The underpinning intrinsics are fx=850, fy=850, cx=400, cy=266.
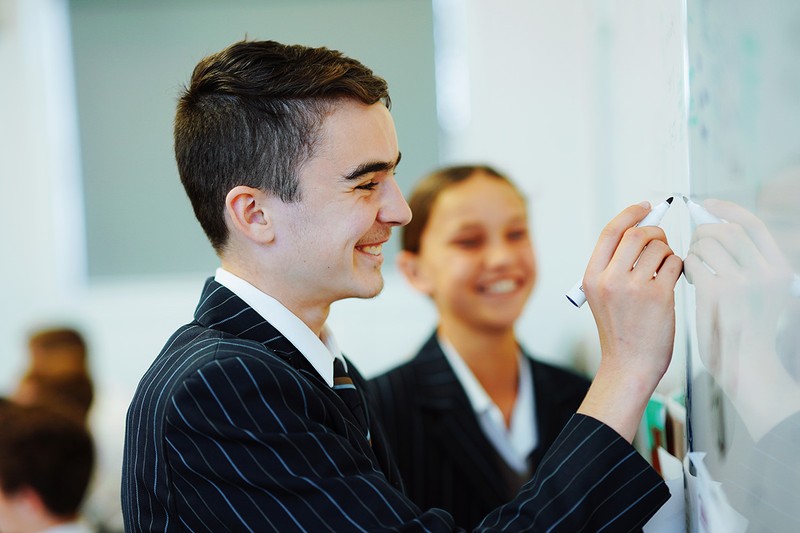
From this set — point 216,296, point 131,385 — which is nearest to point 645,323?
point 216,296

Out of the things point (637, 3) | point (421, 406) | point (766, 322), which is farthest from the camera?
point (421, 406)

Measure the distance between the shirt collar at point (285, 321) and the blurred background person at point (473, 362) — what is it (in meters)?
0.60

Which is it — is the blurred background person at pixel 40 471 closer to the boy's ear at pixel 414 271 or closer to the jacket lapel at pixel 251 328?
the boy's ear at pixel 414 271

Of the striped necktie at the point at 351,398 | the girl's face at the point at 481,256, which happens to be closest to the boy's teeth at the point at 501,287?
the girl's face at the point at 481,256

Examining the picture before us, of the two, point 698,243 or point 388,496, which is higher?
point 698,243

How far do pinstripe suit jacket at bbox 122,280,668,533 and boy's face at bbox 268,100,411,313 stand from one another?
14 cm

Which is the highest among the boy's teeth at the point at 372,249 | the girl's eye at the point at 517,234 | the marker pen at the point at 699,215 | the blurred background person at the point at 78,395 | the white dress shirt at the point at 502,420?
the marker pen at the point at 699,215

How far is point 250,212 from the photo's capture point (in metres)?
0.95

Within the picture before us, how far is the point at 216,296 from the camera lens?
3.10 ft

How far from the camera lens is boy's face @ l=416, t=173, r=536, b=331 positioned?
1.65 metres

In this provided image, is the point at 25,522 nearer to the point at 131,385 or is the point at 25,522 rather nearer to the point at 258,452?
the point at 258,452

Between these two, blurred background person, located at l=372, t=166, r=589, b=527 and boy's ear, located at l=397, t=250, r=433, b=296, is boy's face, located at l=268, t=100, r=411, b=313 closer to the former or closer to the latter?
blurred background person, located at l=372, t=166, r=589, b=527

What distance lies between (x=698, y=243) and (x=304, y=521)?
1.53 feet

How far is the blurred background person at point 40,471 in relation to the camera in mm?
1699
